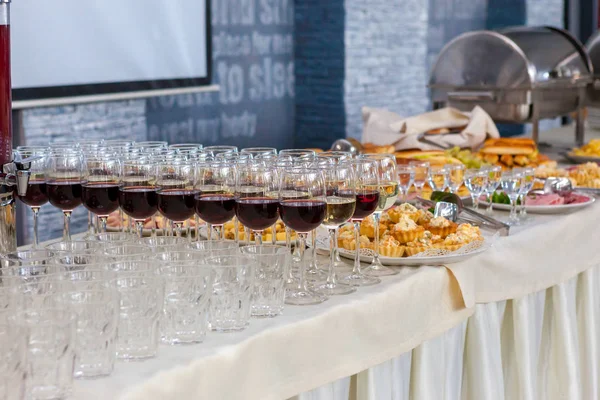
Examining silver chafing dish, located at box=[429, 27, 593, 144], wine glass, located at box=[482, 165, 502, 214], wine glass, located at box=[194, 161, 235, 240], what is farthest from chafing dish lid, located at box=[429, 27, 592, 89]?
wine glass, located at box=[194, 161, 235, 240]

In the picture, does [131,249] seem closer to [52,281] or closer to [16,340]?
[52,281]

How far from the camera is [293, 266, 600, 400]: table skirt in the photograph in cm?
162

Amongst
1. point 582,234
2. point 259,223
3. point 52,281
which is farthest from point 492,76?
point 52,281

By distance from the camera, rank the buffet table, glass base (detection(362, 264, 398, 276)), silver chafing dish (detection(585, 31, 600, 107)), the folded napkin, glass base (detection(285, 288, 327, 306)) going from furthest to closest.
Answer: silver chafing dish (detection(585, 31, 600, 107))
the folded napkin
glass base (detection(362, 264, 398, 276))
glass base (detection(285, 288, 327, 306))
the buffet table

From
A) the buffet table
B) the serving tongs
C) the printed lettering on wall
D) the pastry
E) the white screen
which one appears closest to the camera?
the buffet table

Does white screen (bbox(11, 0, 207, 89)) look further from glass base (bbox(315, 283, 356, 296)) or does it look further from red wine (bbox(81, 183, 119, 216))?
glass base (bbox(315, 283, 356, 296))

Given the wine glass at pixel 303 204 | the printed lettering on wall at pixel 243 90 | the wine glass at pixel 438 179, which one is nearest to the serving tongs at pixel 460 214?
the wine glass at pixel 438 179

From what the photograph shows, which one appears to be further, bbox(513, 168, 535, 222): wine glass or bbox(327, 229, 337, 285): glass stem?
bbox(513, 168, 535, 222): wine glass

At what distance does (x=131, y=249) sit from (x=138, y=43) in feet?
14.2

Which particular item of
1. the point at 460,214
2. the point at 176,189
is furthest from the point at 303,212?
the point at 460,214

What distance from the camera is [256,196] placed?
1506 mm

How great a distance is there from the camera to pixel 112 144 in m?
2.04

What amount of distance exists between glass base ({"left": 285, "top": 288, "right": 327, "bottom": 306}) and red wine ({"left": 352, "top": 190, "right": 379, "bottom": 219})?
21 centimetres

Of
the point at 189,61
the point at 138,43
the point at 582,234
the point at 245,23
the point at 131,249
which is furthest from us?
the point at 245,23
